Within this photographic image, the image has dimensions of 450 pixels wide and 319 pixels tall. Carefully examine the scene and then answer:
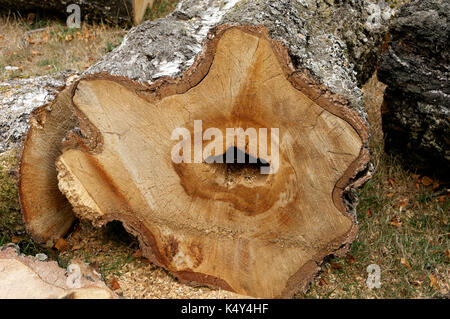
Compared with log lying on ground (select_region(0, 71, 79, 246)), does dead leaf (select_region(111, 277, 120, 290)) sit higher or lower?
lower

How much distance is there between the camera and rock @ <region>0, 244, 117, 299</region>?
1972 millimetres

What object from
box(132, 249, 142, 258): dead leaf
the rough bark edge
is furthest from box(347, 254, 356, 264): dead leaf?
the rough bark edge

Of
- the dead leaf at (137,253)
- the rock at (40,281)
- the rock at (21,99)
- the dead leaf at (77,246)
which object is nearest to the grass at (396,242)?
the dead leaf at (137,253)

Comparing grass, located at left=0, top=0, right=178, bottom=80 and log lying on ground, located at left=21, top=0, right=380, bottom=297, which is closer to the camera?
log lying on ground, located at left=21, top=0, right=380, bottom=297

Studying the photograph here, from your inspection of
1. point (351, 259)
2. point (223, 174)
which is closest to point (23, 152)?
point (223, 174)

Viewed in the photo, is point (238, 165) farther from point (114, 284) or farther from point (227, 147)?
point (114, 284)

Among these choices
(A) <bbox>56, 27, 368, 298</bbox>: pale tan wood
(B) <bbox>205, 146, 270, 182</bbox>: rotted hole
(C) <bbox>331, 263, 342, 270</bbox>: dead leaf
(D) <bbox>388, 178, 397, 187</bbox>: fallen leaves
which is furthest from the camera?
(D) <bbox>388, 178, 397, 187</bbox>: fallen leaves

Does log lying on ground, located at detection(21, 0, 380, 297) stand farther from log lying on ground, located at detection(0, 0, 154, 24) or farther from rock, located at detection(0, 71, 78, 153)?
log lying on ground, located at detection(0, 0, 154, 24)

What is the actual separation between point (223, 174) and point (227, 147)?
18 cm

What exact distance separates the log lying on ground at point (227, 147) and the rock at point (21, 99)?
0.13 m

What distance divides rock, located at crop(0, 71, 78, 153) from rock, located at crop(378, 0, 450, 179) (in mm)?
1910

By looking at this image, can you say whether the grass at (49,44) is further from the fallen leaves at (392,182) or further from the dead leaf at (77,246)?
the fallen leaves at (392,182)

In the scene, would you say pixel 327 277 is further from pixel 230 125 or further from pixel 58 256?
pixel 58 256

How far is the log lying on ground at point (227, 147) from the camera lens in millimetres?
2086
